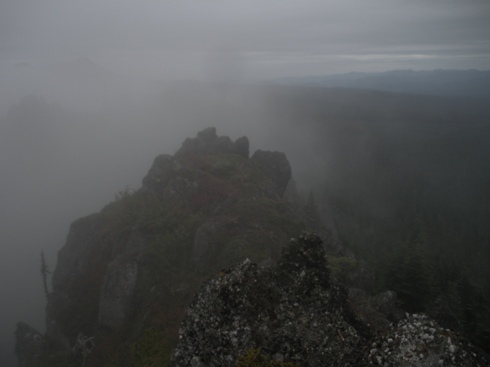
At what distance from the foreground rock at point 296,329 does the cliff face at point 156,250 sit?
44.5 feet

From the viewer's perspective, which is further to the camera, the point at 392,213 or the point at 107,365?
the point at 392,213

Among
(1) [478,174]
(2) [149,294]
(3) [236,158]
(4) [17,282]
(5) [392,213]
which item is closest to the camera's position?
(2) [149,294]

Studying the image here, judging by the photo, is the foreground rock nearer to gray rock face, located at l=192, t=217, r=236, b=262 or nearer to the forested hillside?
the forested hillside

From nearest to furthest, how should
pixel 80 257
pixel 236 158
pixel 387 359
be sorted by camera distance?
1. pixel 387 359
2. pixel 80 257
3. pixel 236 158

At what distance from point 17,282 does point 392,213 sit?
383 feet

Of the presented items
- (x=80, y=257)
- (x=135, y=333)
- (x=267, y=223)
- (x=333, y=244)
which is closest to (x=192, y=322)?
(x=135, y=333)

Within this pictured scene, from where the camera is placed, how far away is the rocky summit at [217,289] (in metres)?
8.52

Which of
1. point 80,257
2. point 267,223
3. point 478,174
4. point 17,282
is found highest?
point 267,223

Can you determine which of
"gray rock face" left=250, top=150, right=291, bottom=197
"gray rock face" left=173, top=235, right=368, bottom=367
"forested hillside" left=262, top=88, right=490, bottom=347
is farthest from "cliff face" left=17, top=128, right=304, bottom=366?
"gray rock face" left=173, top=235, right=368, bottom=367

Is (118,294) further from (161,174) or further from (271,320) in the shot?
(271,320)

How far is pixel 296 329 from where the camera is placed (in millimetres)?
9016

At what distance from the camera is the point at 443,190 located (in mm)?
150500

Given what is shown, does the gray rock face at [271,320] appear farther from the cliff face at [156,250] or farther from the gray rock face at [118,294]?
the gray rock face at [118,294]

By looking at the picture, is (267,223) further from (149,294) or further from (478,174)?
(478,174)
